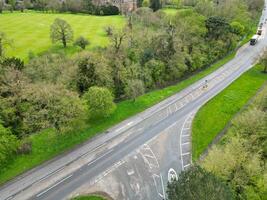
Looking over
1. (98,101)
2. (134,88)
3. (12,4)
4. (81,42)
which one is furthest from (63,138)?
(12,4)

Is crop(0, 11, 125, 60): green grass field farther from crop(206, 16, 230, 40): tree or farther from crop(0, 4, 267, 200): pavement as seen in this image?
crop(0, 4, 267, 200): pavement

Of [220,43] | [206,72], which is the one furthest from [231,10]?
[206,72]

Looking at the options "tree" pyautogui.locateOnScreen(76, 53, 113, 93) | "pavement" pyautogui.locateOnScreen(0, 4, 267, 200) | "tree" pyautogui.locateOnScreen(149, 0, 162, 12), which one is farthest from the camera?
"tree" pyautogui.locateOnScreen(149, 0, 162, 12)

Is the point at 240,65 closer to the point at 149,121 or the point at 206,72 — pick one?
the point at 206,72

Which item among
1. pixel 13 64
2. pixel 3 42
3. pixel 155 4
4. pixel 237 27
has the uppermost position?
pixel 155 4

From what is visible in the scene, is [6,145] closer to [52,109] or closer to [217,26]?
[52,109]

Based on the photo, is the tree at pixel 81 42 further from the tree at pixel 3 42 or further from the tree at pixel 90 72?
the tree at pixel 90 72

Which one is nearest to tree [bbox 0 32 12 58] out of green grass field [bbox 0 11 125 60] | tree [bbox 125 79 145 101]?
green grass field [bbox 0 11 125 60]
